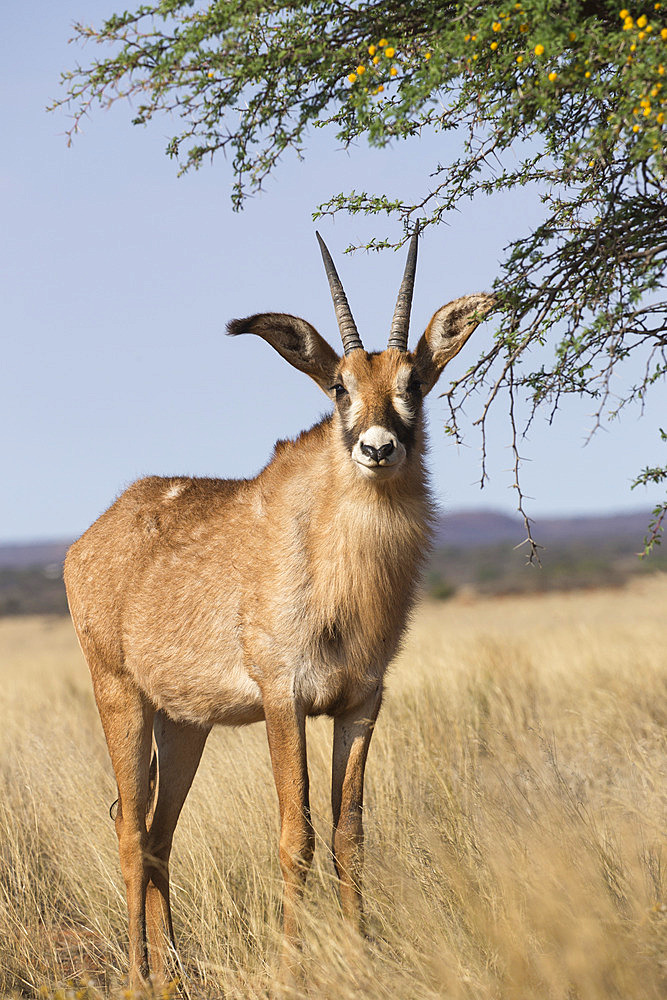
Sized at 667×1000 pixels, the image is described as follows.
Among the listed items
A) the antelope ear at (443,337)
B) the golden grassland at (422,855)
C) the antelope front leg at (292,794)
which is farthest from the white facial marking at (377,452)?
the golden grassland at (422,855)

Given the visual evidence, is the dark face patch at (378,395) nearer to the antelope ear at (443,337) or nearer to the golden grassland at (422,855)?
the antelope ear at (443,337)

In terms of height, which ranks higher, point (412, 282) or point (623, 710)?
point (412, 282)

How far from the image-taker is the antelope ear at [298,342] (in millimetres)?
5062

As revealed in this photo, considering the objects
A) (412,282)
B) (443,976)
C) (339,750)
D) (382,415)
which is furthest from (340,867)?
(412,282)

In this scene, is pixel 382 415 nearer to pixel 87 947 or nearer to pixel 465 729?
pixel 87 947

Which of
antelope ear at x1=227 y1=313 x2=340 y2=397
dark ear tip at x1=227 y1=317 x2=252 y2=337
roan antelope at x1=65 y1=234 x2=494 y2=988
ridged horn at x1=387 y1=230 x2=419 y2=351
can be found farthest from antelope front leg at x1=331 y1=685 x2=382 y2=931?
dark ear tip at x1=227 y1=317 x2=252 y2=337

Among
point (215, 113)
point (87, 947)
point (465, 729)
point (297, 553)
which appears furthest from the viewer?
point (465, 729)

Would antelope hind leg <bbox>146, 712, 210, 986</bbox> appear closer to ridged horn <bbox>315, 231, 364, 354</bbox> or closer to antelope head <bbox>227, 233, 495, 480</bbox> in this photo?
antelope head <bbox>227, 233, 495, 480</bbox>

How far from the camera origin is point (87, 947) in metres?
5.77

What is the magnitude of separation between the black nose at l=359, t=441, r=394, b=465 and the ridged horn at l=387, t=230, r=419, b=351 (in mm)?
833

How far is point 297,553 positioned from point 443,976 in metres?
2.05

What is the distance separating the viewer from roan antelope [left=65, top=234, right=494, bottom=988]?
480cm

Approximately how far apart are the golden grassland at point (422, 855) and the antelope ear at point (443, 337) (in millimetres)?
2122

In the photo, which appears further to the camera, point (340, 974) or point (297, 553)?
point (297, 553)
